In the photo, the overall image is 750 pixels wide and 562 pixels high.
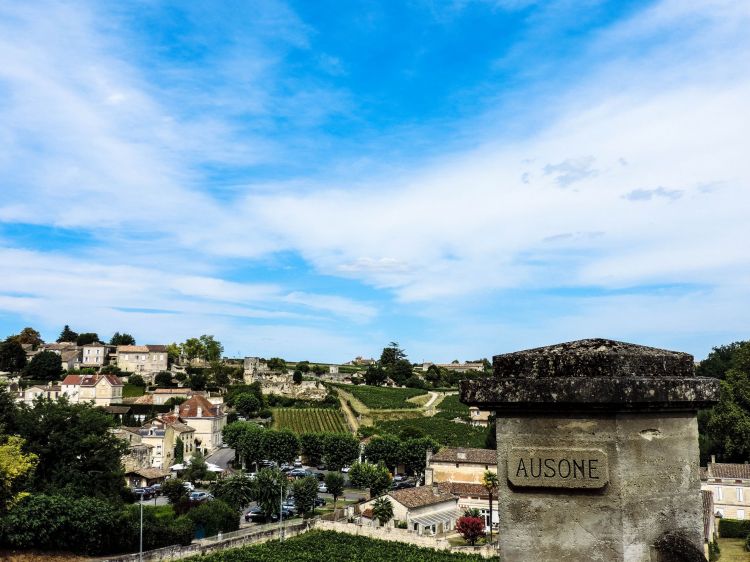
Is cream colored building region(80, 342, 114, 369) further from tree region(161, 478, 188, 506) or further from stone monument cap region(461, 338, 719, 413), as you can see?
stone monument cap region(461, 338, 719, 413)

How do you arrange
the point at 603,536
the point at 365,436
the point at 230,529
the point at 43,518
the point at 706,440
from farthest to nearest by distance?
the point at 365,436 < the point at 706,440 < the point at 230,529 < the point at 43,518 < the point at 603,536

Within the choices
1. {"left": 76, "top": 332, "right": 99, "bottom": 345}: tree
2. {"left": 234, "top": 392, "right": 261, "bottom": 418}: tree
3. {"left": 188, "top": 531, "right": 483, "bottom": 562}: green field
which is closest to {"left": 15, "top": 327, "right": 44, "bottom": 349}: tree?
{"left": 76, "top": 332, "right": 99, "bottom": 345}: tree

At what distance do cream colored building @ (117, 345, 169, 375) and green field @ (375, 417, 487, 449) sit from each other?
4943cm

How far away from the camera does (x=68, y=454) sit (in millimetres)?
44156

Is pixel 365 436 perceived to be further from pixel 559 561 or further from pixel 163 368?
pixel 559 561

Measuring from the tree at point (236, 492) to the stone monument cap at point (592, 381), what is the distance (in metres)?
45.3

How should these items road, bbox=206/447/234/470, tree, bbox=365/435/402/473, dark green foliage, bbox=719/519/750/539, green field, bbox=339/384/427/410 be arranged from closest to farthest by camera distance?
dark green foliage, bbox=719/519/750/539
tree, bbox=365/435/402/473
road, bbox=206/447/234/470
green field, bbox=339/384/427/410

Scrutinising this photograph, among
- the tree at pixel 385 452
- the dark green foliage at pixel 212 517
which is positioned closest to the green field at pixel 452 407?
the tree at pixel 385 452

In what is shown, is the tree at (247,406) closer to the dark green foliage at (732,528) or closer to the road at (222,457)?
the road at (222,457)

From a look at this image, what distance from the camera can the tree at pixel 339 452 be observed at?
65.8 metres

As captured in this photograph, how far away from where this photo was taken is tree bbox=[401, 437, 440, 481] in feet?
211

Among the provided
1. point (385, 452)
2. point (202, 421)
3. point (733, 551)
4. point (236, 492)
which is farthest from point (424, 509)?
point (202, 421)

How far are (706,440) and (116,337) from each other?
384 ft

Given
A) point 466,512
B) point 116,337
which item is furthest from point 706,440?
point 116,337
